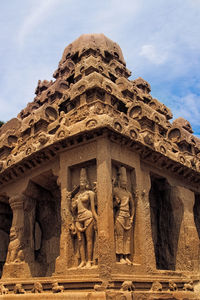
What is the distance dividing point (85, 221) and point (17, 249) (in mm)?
3693

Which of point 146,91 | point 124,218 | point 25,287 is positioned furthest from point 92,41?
point 25,287

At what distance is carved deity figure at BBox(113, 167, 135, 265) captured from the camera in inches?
352

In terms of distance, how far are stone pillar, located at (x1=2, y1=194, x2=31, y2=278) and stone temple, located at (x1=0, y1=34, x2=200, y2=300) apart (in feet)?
0.12

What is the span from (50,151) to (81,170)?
1.52 meters

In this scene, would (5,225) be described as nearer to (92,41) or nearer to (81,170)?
(81,170)

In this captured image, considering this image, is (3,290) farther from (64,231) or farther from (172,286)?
(172,286)

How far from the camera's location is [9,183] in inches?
510

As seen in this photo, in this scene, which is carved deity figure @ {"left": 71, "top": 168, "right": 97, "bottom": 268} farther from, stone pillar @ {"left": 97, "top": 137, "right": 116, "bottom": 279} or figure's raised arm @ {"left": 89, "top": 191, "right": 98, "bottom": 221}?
stone pillar @ {"left": 97, "top": 137, "right": 116, "bottom": 279}

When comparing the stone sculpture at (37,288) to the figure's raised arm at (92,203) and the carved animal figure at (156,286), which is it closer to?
the figure's raised arm at (92,203)

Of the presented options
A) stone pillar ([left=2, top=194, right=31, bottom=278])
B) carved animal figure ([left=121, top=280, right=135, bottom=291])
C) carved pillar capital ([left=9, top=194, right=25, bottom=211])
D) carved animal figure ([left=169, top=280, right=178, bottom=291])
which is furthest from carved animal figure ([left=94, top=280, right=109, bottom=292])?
carved pillar capital ([left=9, top=194, right=25, bottom=211])

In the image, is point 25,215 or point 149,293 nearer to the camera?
point 149,293

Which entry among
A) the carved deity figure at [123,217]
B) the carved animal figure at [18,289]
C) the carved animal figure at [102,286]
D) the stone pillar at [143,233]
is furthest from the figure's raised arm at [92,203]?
the carved animal figure at [18,289]

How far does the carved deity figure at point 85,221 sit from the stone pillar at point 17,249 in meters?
3.14

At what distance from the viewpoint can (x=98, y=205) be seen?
9000 mm
